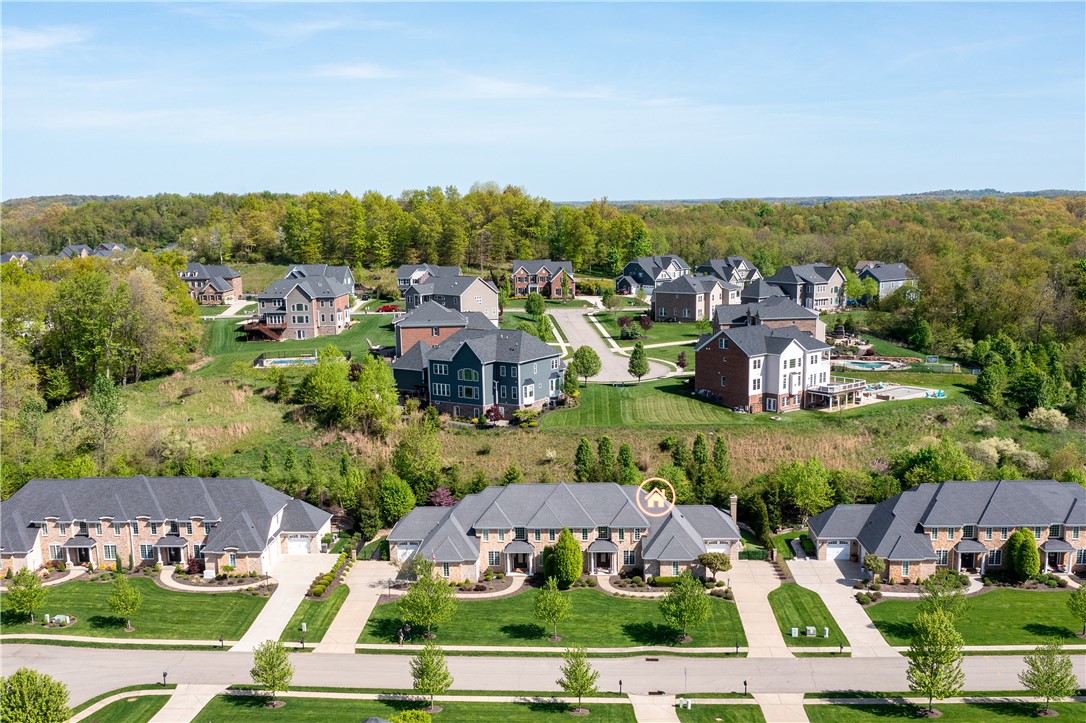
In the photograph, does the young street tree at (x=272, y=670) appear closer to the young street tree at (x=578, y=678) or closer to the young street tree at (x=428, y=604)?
the young street tree at (x=428, y=604)

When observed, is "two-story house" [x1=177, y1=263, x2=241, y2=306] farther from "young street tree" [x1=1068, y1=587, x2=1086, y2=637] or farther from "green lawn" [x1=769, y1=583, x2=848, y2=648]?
"young street tree" [x1=1068, y1=587, x2=1086, y2=637]

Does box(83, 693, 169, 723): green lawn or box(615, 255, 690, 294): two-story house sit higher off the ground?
box(615, 255, 690, 294): two-story house

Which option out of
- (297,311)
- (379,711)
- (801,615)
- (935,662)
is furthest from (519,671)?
(297,311)

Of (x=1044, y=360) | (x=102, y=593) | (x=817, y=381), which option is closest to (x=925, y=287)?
(x=1044, y=360)

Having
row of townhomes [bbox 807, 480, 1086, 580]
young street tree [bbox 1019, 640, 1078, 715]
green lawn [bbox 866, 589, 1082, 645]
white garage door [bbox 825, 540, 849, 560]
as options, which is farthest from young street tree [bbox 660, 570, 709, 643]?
young street tree [bbox 1019, 640, 1078, 715]

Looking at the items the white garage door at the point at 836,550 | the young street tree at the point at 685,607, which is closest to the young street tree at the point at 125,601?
the young street tree at the point at 685,607

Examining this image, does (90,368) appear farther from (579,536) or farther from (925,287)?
(925,287)

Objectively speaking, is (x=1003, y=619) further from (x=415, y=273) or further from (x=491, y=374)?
(x=415, y=273)
